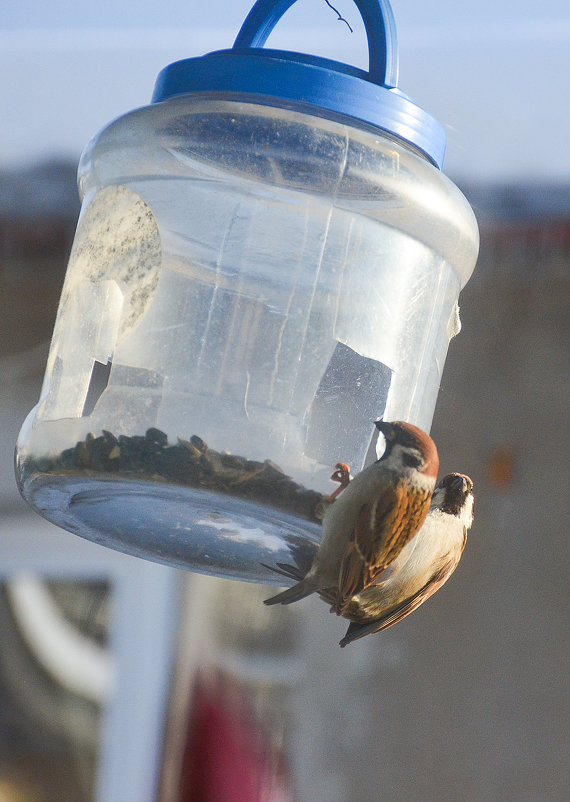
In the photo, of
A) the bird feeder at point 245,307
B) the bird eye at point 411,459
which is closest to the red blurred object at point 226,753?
the bird feeder at point 245,307

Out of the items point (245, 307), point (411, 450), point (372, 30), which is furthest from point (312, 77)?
point (411, 450)

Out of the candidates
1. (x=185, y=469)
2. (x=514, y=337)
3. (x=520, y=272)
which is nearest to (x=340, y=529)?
(x=185, y=469)

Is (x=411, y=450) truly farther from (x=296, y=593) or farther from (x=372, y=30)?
(x=372, y=30)

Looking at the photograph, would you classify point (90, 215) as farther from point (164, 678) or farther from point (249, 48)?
point (164, 678)

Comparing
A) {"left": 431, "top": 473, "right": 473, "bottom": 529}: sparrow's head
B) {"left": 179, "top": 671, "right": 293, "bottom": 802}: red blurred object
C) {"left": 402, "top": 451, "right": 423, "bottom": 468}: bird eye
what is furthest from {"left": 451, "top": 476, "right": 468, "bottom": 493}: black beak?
{"left": 179, "top": 671, "right": 293, "bottom": 802}: red blurred object

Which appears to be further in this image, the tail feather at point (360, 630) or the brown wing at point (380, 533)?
the tail feather at point (360, 630)

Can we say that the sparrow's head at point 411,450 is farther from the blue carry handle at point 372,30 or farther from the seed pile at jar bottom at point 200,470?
the blue carry handle at point 372,30
